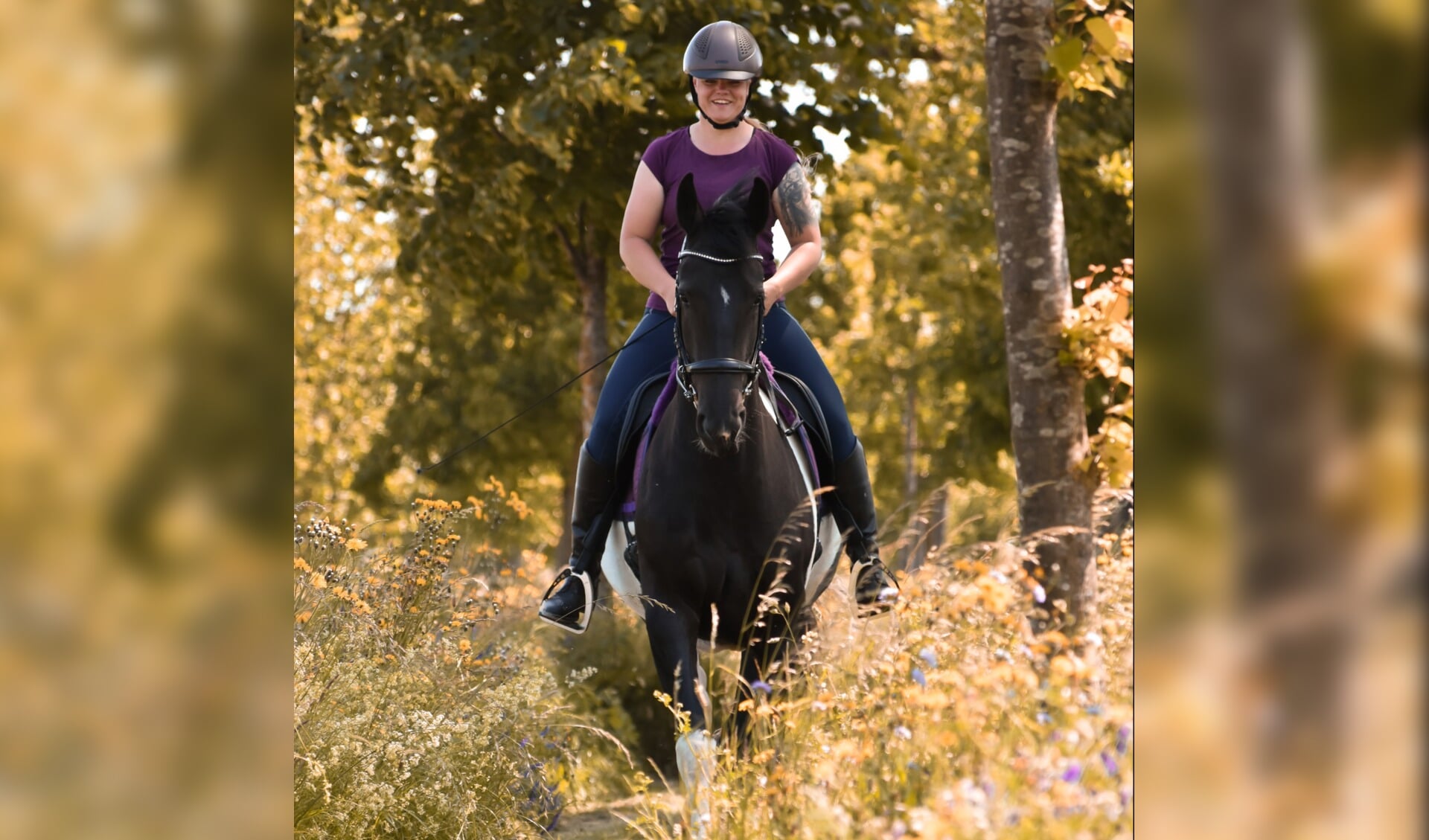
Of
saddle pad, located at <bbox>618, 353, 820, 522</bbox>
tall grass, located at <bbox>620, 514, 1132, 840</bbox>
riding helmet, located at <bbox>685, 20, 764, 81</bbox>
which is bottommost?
tall grass, located at <bbox>620, 514, 1132, 840</bbox>

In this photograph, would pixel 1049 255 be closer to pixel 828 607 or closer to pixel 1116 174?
pixel 828 607

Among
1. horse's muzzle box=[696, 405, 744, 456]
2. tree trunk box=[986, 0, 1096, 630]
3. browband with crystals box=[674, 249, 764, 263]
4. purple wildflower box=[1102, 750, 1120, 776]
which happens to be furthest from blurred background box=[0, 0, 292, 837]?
tree trunk box=[986, 0, 1096, 630]

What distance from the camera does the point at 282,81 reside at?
1.54 metres

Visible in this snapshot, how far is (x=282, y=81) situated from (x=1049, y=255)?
618 cm

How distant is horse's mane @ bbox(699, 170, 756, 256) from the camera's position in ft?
16.8

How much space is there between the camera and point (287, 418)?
154cm

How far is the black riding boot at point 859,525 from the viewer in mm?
6031

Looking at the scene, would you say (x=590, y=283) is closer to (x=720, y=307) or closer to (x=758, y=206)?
(x=758, y=206)

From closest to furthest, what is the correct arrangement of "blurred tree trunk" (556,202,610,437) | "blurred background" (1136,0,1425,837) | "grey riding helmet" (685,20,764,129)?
"blurred background" (1136,0,1425,837)
"grey riding helmet" (685,20,764,129)
"blurred tree trunk" (556,202,610,437)

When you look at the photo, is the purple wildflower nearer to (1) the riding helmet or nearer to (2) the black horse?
(2) the black horse

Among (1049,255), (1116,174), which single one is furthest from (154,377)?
(1116,174)

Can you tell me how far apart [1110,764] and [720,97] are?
360 centimetres

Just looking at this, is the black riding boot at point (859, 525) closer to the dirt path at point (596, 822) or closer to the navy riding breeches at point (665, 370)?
the navy riding breeches at point (665, 370)

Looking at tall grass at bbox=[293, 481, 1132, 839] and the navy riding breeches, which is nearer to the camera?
tall grass at bbox=[293, 481, 1132, 839]
